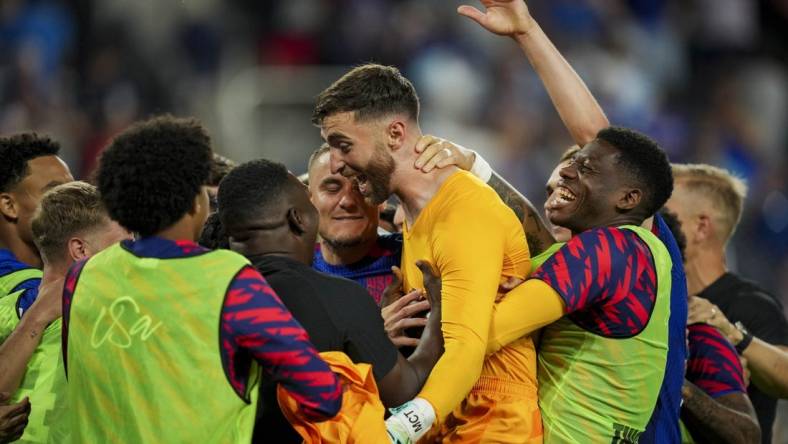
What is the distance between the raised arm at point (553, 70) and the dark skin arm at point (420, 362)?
1167mm

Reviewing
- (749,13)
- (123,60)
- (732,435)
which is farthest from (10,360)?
(749,13)

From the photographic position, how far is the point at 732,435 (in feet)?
16.4

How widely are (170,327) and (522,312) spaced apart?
4.36 ft

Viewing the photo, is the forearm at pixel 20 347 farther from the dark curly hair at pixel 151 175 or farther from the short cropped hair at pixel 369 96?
the short cropped hair at pixel 369 96

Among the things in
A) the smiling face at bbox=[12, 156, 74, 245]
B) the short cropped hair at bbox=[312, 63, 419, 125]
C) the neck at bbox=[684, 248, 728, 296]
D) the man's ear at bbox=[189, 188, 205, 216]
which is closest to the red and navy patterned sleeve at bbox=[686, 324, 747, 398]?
the neck at bbox=[684, 248, 728, 296]

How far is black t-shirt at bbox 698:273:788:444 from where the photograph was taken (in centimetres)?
600

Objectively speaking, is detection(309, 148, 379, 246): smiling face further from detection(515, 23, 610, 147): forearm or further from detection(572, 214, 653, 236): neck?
detection(572, 214, 653, 236): neck

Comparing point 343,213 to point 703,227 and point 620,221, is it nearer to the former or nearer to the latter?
point 620,221

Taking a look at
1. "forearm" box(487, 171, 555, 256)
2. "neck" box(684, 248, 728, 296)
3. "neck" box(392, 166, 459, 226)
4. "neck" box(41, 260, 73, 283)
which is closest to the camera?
"neck" box(392, 166, 459, 226)

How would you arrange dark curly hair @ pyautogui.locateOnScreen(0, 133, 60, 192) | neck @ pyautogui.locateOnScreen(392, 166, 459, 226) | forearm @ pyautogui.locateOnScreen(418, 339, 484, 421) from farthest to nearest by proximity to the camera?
1. dark curly hair @ pyautogui.locateOnScreen(0, 133, 60, 192)
2. neck @ pyautogui.locateOnScreen(392, 166, 459, 226)
3. forearm @ pyautogui.locateOnScreen(418, 339, 484, 421)

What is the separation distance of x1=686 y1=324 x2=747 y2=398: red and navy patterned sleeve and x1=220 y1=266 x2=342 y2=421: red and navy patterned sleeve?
235 centimetres

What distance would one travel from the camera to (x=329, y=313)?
12.3 feet

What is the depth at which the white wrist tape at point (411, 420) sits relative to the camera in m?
3.78

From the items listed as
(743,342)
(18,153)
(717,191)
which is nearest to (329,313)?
(18,153)
